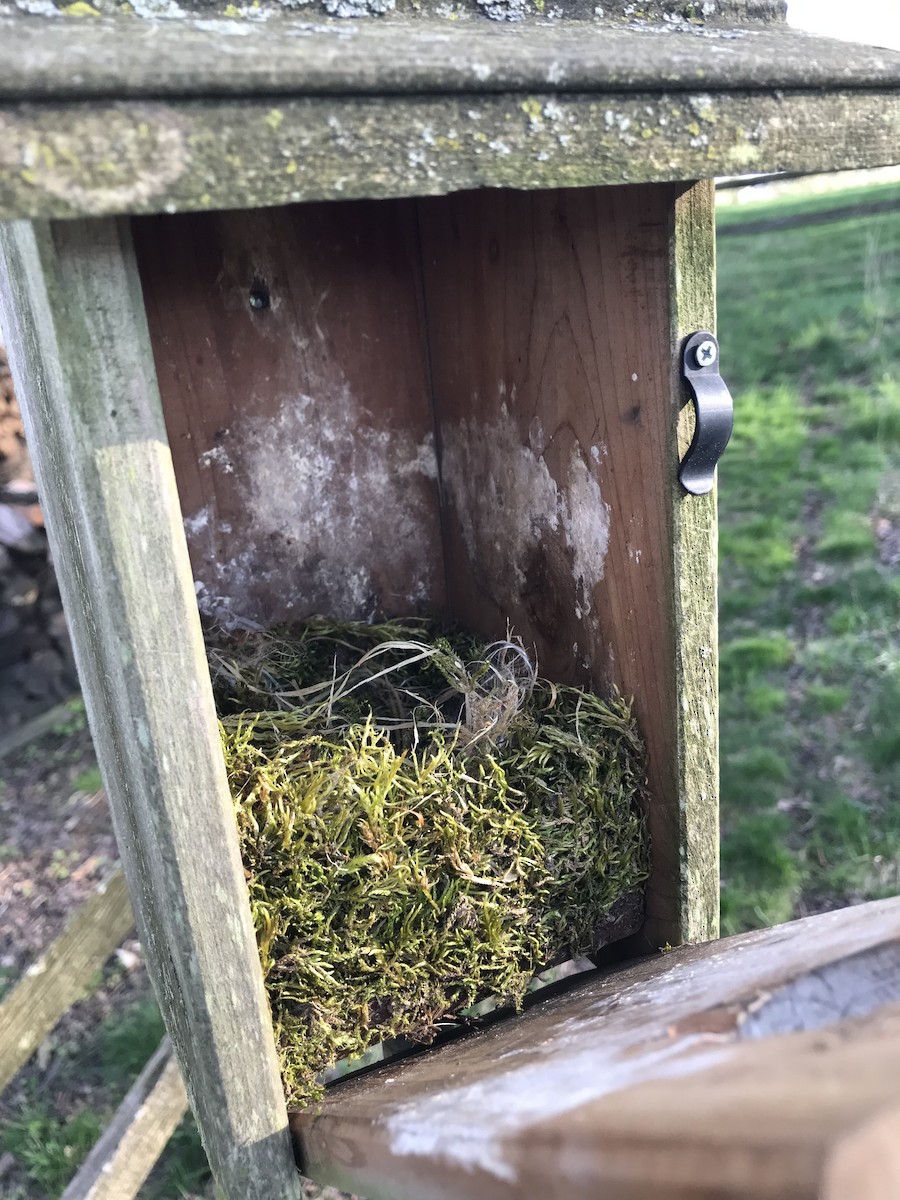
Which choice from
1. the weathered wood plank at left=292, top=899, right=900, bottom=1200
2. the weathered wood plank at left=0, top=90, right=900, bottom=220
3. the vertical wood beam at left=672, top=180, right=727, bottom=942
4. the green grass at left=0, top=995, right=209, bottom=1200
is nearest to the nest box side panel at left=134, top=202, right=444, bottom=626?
the vertical wood beam at left=672, top=180, right=727, bottom=942

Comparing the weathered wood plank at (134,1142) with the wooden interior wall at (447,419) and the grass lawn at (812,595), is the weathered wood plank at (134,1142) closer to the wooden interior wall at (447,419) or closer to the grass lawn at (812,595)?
the wooden interior wall at (447,419)

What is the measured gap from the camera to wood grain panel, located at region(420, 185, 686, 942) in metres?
1.18

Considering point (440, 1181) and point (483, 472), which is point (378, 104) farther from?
point (483, 472)

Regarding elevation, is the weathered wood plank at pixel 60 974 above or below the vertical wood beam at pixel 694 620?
below

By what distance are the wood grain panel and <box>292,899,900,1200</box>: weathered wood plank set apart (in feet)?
1.77

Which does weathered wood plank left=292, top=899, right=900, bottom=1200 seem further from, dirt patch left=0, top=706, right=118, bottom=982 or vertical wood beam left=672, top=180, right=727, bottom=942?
dirt patch left=0, top=706, right=118, bottom=982

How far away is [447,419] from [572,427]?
17.7 inches

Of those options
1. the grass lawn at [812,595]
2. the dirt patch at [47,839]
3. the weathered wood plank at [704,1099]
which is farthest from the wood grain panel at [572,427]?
the dirt patch at [47,839]

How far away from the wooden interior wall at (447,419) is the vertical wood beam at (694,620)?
0.01 metres

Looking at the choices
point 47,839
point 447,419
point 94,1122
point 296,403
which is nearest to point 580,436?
point 447,419

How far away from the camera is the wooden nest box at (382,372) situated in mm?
687

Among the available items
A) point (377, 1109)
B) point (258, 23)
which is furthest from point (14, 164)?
point (377, 1109)

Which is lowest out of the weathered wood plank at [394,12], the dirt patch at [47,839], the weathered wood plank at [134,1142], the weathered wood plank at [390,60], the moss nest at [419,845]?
the dirt patch at [47,839]

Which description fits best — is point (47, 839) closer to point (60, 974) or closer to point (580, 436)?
point (60, 974)
